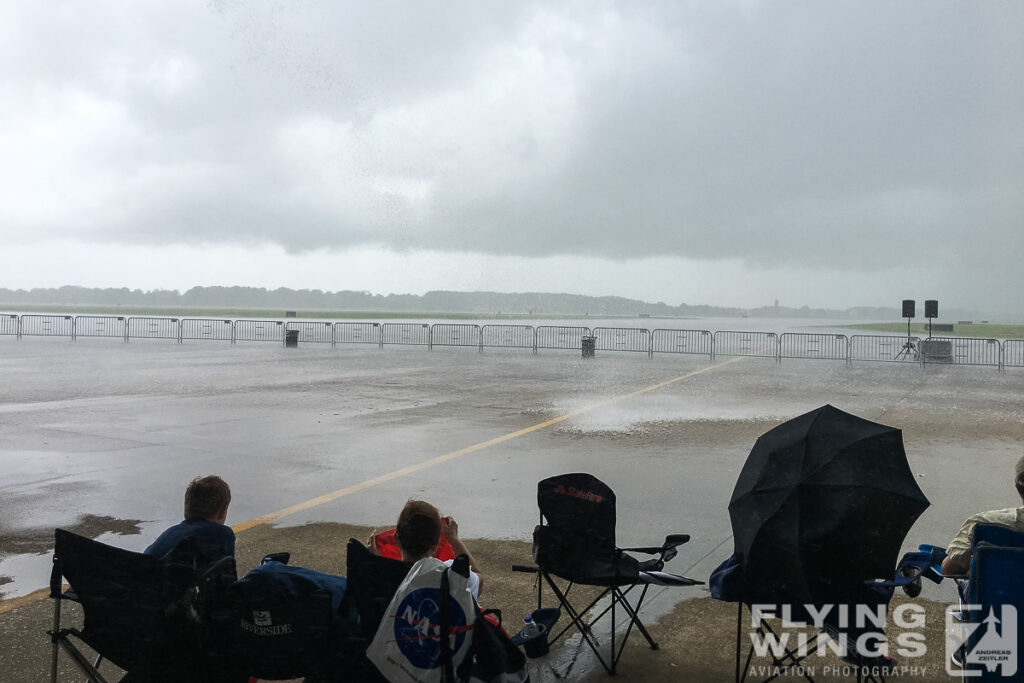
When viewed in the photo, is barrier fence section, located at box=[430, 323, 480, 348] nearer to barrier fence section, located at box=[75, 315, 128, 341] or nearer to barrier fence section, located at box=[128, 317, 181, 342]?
barrier fence section, located at box=[128, 317, 181, 342]

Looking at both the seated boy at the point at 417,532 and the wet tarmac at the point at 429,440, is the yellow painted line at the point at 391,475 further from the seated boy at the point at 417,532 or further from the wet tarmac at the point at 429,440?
the seated boy at the point at 417,532

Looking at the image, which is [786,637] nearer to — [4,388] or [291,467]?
[291,467]

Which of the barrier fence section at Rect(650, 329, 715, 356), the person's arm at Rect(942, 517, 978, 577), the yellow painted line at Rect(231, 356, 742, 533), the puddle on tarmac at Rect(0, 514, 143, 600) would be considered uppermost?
the person's arm at Rect(942, 517, 978, 577)

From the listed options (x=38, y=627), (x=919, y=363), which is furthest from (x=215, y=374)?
(x=919, y=363)

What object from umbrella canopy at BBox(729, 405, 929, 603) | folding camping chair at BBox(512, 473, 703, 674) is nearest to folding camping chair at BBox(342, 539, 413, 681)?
folding camping chair at BBox(512, 473, 703, 674)

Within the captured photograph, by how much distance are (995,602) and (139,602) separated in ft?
10.8

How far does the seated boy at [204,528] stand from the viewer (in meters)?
3.49

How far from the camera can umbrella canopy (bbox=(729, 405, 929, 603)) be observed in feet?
11.8

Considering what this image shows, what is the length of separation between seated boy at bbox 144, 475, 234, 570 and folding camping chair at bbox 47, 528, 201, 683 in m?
0.29

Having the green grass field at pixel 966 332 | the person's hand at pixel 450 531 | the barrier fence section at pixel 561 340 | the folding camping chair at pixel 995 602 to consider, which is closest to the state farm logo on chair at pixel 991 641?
the folding camping chair at pixel 995 602

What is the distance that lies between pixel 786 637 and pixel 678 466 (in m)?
5.02

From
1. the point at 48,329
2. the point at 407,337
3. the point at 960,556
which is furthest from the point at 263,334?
the point at 960,556

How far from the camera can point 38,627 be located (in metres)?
4.53

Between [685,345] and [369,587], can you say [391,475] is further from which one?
[685,345]
